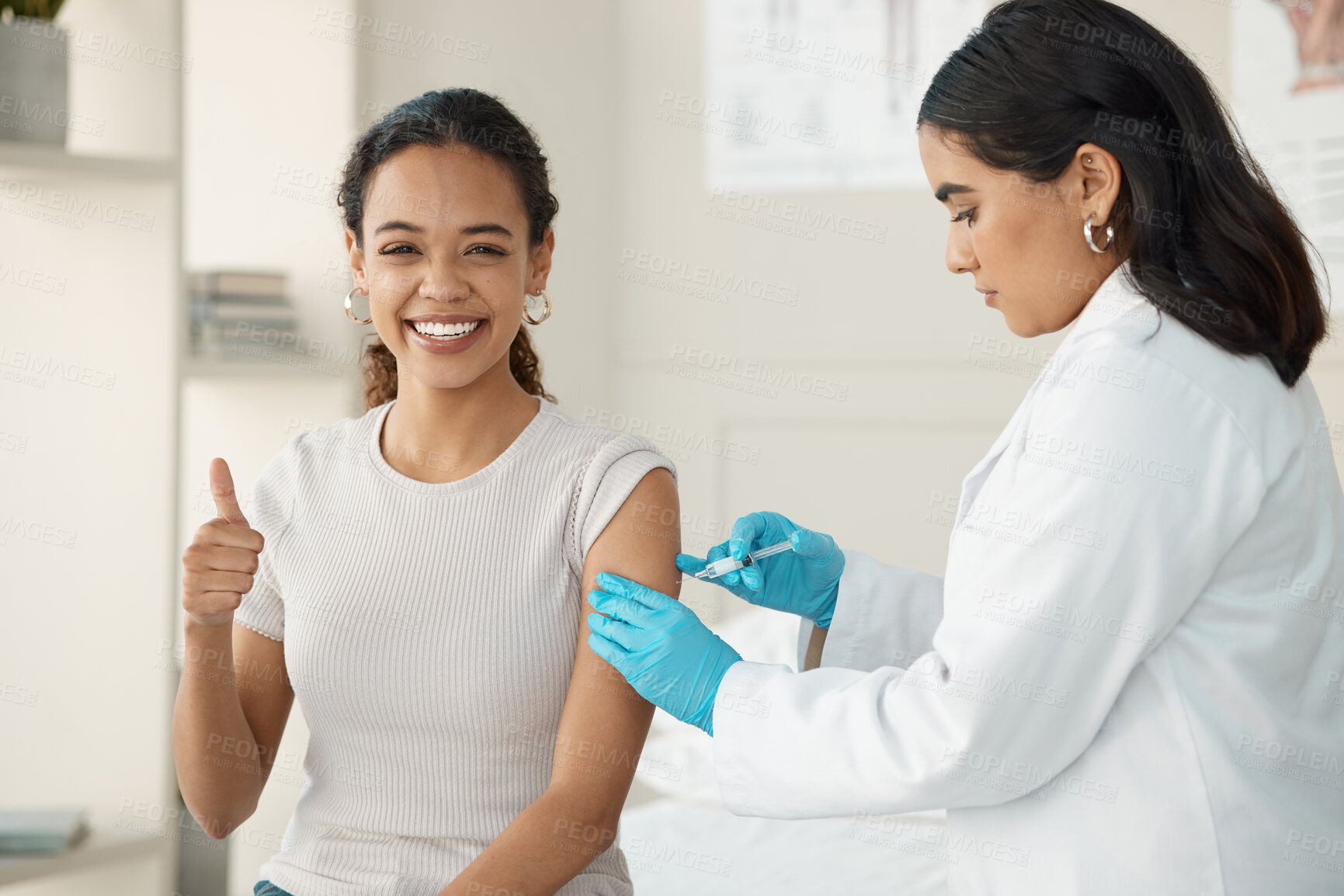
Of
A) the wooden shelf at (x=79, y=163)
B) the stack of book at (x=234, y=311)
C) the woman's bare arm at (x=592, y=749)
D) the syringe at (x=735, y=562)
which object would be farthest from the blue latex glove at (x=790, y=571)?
the stack of book at (x=234, y=311)

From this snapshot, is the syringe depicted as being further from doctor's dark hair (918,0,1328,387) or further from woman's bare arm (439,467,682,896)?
doctor's dark hair (918,0,1328,387)

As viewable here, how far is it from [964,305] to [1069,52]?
1.64 meters

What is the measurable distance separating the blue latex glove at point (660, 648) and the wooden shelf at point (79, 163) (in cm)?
131

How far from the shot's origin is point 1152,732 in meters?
0.99

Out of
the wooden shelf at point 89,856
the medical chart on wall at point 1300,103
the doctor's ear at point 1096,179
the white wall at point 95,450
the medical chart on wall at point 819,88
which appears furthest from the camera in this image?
the medical chart on wall at point 819,88

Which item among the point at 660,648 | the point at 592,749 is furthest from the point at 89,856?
the point at 660,648

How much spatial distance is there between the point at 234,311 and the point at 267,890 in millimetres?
1532

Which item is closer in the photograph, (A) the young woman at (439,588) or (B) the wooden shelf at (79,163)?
(A) the young woman at (439,588)

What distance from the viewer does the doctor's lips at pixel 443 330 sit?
1.30 metres

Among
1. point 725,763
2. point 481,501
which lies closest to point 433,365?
point 481,501

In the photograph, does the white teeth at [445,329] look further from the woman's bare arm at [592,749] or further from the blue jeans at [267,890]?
the blue jeans at [267,890]

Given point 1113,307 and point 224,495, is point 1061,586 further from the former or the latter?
point 224,495

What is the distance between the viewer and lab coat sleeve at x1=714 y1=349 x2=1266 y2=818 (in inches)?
37.3

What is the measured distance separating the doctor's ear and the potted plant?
65.8 inches
